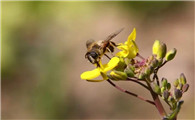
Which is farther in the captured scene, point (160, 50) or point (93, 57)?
point (93, 57)

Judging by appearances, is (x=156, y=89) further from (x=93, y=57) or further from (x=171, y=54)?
(x=93, y=57)

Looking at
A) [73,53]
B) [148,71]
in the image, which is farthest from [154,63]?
[73,53]

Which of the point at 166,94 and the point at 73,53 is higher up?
the point at 73,53

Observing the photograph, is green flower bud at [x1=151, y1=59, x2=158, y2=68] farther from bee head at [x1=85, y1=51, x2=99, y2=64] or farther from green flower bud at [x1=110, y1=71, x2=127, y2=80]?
Answer: bee head at [x1=85, y1=51, x2=99, y2=64]

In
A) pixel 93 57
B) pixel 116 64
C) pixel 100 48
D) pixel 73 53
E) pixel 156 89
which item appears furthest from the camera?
pixel 73 53

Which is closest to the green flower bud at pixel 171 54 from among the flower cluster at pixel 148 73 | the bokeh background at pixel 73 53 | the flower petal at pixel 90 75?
the flower cluster at pixel 148 73

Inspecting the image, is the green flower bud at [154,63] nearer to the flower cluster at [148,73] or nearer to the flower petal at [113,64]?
the flower cluster at [148,73]

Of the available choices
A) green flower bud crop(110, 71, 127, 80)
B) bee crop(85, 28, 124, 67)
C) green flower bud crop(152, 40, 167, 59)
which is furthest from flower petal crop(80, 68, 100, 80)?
green flower bud crop(152, 40, 167, 59)

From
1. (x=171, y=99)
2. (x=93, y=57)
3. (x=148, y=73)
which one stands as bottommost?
(x=171, y=99)

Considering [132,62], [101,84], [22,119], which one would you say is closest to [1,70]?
[22,119]
